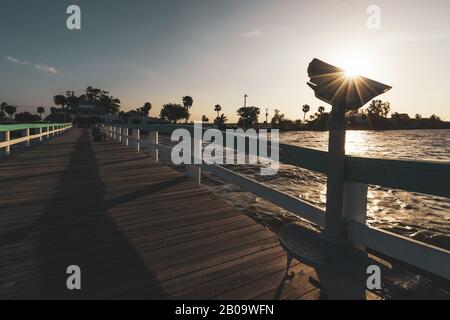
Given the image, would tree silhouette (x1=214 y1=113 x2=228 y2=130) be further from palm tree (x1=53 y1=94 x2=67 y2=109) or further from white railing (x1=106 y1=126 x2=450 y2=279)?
palm tree (x1=53 y1=94 x2=67 y2=109)

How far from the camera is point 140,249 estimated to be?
9.18ft

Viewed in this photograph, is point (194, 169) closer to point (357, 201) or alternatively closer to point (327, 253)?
point (327, 253)

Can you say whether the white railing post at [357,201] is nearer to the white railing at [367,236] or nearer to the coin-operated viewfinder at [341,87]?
the white railing at [367,236]

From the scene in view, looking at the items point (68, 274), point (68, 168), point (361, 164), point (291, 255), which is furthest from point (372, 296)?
point (68, 168)

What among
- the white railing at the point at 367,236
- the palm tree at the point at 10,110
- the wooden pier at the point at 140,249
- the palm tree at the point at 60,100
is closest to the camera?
the white railing at the point at 367,236

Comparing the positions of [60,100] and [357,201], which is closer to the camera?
[357,201]

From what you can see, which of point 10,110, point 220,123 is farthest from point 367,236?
point 10,110

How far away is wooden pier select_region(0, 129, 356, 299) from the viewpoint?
83.3 inches

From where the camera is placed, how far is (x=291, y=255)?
2643 millimetres

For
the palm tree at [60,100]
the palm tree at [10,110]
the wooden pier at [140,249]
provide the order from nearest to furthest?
the wooden pier at [140,249], the palm tree at [60,100], the palm tree at [10,110]

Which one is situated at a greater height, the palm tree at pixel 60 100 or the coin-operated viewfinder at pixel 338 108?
the palm tree at pixel 60 100

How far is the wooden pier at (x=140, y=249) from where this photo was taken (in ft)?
6.94

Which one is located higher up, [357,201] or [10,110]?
[10,110]

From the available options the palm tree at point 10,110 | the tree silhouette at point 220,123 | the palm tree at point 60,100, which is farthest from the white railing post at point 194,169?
the palm tree at point 10,110
